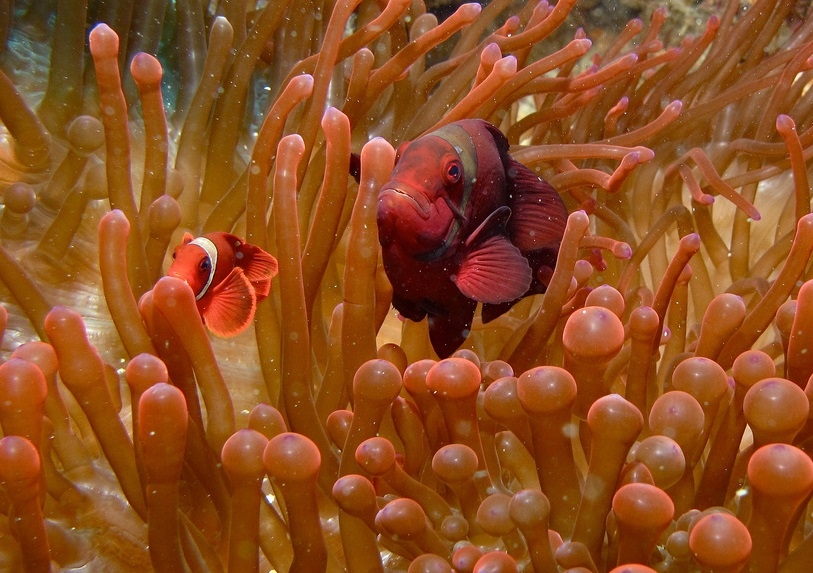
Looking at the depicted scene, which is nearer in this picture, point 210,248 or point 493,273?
point 493,273

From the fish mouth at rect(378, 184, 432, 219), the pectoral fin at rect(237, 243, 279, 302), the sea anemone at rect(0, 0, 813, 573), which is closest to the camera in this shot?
the sea anemone at rect(0, 0, 813, 573)

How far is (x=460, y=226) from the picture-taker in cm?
102

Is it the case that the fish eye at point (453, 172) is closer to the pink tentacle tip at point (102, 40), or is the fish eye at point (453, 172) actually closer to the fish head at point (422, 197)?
the fish head at point (422, 197)

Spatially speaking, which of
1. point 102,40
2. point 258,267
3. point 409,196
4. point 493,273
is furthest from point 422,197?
point 102,40

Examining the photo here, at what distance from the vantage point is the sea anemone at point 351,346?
688 mm

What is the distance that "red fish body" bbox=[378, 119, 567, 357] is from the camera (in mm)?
954

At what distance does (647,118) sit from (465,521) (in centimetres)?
122

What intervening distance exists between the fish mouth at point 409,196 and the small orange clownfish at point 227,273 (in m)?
0.28

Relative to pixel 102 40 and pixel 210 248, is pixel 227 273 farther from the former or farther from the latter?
pixel 102 40

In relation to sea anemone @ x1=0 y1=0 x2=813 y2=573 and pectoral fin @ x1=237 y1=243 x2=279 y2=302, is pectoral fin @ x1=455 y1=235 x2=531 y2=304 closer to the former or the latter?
sea anemone @ x1=0 y1=0 x2=813 y2=573

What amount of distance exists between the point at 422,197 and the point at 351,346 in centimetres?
22

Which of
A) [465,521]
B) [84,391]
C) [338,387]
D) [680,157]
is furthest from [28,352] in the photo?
[680,157]

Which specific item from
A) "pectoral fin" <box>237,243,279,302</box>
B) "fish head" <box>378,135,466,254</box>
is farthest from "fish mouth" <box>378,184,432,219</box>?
"pectoral fin" <box>237,243,279,302</box>

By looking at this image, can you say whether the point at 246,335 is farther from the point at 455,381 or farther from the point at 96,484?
the point at 455,381
